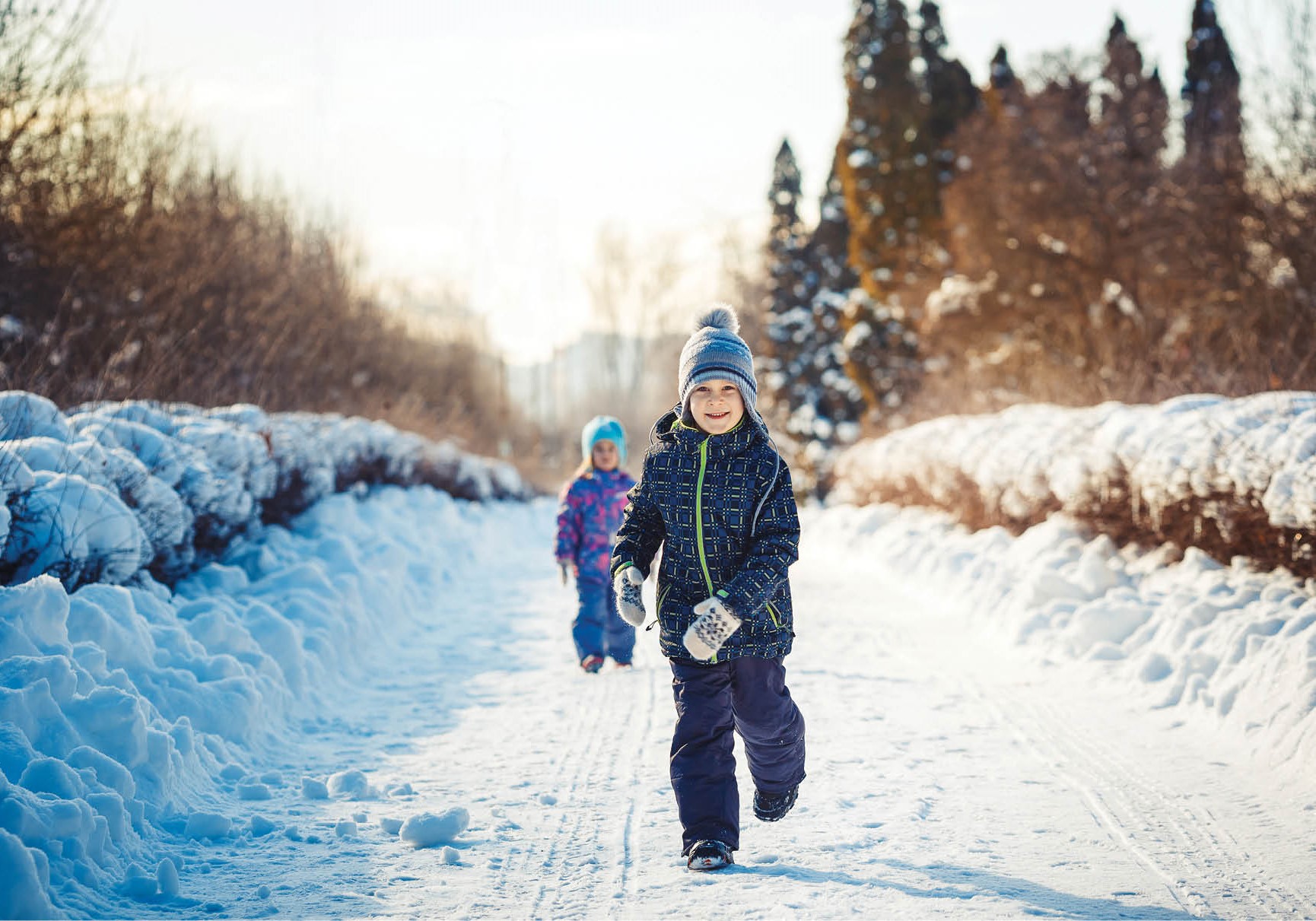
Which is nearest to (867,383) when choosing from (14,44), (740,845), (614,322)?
(14,44)

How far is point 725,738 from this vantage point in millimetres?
3469

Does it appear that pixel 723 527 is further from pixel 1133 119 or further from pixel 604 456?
pixel 1133 119

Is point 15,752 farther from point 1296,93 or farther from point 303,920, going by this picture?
point 1296,93

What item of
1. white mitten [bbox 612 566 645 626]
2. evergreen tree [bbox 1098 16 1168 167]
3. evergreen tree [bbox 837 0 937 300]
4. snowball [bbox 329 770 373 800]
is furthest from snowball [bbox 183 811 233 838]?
evergreen tree [bbox 837 0 937 300]

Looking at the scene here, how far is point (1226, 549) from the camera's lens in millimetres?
6285

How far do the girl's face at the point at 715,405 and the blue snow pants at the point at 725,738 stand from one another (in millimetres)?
843

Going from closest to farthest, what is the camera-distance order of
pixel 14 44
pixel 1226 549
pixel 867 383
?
pixel 1226 549, pixel 14 44, pixel 867 383

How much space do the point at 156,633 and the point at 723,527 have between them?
3.04 meters

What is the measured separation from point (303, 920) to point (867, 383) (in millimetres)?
24403

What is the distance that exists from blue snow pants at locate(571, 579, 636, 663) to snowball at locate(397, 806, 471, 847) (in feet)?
9.59

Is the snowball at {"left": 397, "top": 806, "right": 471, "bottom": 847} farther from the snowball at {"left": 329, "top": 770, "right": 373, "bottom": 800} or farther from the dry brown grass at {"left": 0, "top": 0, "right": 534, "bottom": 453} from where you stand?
the dry brown grass at {"left": 0, "top": 0, "right": 534, "bottom": 453}

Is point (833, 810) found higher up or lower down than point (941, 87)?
lower down

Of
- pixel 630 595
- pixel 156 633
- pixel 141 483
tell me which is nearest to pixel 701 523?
pixel 630 595

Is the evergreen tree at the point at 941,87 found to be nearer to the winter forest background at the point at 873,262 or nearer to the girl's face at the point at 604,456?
the winter forest background at the point at 873,262
